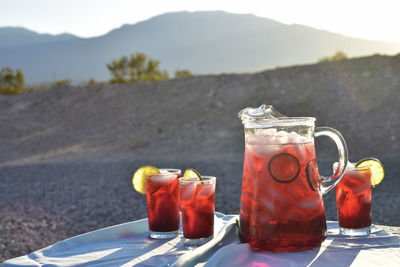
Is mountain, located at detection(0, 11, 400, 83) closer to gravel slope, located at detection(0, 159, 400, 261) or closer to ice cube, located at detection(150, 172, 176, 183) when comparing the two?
gravel slope, located at detection(0, 159, 400, 261)

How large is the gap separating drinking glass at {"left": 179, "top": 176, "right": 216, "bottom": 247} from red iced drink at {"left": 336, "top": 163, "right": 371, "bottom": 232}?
18.9 inches

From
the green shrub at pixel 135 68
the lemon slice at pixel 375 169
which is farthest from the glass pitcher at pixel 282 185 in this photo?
the green shrub at pixel 135 68

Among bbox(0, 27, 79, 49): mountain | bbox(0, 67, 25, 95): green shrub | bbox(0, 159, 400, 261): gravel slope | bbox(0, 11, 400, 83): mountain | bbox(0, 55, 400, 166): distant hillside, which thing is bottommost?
bbox(0, 159, 400, 261): gravel slope

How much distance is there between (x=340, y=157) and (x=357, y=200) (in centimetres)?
24

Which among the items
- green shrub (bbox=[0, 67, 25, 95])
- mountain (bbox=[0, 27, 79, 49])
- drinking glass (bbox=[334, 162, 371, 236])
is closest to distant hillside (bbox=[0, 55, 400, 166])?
drinking glass (bbox=[334, 162, 371, 236])

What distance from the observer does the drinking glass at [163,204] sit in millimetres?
1568

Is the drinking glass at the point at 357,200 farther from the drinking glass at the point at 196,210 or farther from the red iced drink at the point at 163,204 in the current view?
the red iced drink at the point at 163,204

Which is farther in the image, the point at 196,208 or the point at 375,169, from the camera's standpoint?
the point at 375,169

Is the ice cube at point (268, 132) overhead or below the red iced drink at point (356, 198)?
overhead

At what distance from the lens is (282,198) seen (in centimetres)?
127

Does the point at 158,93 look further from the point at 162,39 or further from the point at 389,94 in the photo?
the point at 162,39

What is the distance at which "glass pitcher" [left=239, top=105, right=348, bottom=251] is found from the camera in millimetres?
1269

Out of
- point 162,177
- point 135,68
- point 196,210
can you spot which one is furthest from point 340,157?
point 135,68

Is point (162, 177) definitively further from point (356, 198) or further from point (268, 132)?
point (356, 198)
